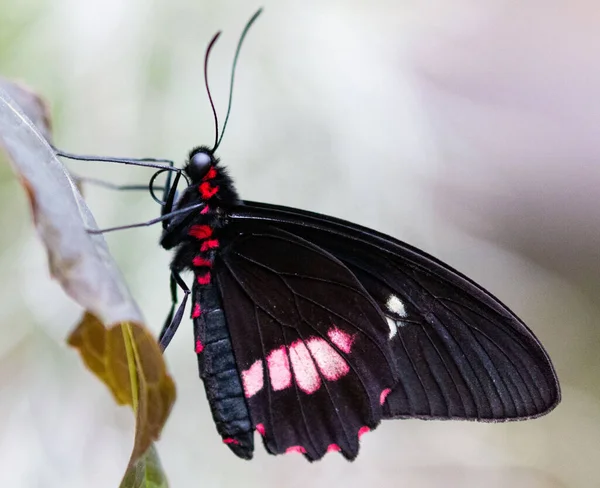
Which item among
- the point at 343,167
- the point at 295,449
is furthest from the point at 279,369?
the point at 343,167

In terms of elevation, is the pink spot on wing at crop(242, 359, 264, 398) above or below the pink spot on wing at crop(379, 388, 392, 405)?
below

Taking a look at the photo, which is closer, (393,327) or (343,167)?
(393,327)

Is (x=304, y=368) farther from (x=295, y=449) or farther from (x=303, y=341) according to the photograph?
(x=295, y=449)

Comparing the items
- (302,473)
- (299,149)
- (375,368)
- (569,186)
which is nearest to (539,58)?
(569,186)

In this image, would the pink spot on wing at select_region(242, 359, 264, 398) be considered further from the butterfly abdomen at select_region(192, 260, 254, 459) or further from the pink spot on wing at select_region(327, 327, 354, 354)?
the pink spot on wing at select_region(327, 327, 354, 354)

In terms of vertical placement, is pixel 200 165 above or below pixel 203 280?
above

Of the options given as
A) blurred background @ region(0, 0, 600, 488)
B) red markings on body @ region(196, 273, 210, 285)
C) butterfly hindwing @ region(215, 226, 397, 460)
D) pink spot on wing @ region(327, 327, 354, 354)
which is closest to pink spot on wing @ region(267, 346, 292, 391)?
butterfly hindwing @ region(215, 226, 397, 460)

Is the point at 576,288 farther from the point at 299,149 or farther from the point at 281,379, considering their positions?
the point at 281,379
